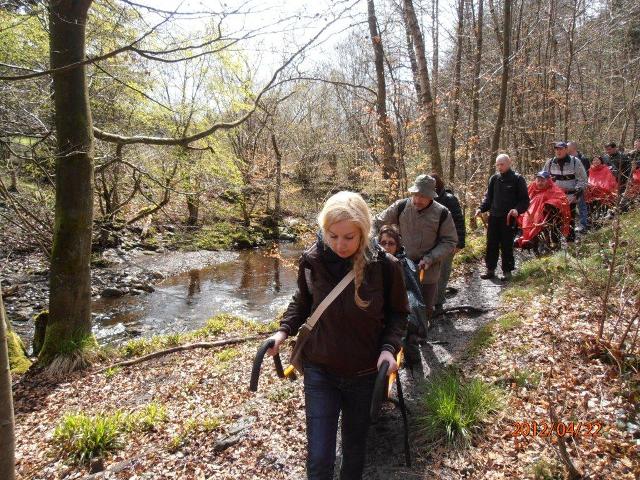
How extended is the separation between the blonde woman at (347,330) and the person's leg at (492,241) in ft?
18.9

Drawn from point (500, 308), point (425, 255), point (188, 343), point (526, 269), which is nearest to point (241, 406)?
point (425, 255)

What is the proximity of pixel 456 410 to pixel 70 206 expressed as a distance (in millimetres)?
6590

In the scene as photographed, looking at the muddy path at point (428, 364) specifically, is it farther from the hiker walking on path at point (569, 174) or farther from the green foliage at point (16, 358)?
the green foliage at point (16, 358)

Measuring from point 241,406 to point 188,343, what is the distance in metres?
3.48

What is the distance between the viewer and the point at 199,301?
1320 cm

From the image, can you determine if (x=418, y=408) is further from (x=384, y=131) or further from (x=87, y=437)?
(x=384, y=131)

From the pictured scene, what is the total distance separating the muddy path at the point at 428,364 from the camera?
342 cm

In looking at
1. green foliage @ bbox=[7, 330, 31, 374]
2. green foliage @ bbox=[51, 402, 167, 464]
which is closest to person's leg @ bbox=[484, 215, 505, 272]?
green foliage @ bbox=[51, 402, 167, 464]

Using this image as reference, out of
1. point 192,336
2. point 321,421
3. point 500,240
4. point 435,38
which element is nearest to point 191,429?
point 321,421

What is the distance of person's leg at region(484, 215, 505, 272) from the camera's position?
25.2 ft

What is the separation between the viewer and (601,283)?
4.93 meters

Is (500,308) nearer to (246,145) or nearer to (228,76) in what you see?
(228,76)

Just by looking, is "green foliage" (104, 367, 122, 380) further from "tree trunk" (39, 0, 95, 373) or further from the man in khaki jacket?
the man in khaki jacket
